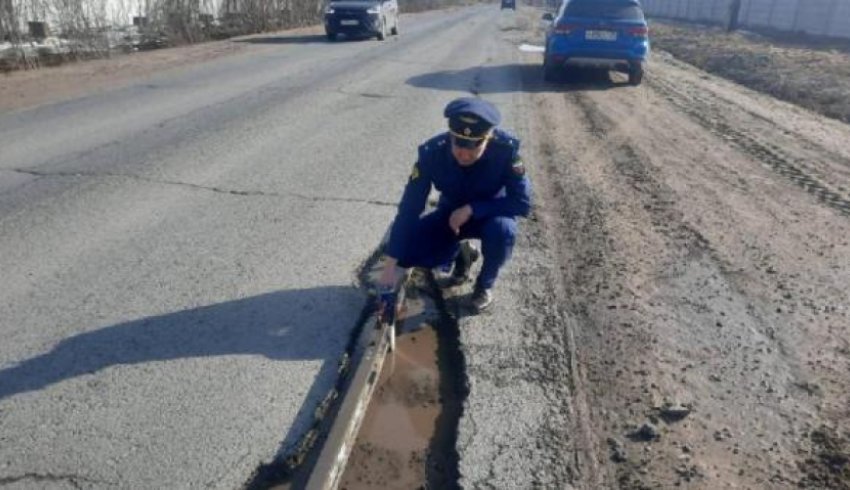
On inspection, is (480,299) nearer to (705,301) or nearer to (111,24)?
(705,301)

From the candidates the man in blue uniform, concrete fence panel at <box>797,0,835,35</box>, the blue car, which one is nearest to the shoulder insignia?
the man in blue uniform

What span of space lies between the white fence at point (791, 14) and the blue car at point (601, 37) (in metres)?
16.5

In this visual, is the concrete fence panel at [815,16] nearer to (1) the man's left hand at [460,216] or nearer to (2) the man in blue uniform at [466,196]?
(2) the man in blue uniform at [466,196]

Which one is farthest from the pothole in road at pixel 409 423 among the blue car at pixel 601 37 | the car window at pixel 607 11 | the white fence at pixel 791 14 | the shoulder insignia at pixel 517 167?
the white fence at pixel 791 14

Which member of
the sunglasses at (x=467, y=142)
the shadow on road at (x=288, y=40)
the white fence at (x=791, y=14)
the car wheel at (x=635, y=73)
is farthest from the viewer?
the white fence at (x=791, y=14)

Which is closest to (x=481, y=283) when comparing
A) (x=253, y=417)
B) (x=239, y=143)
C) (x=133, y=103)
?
(x=253, y=417)

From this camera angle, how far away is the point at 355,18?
2106 centimetres

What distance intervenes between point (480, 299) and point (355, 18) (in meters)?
19.0

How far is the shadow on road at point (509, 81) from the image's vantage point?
1173 centimetres

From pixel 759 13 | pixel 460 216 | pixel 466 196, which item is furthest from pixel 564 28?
pixel 759 13

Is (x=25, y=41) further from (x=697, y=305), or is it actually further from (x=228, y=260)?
(x=697, y=305)

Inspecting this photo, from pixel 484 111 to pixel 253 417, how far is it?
180 centimetres

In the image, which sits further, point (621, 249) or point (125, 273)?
point (621, 249)

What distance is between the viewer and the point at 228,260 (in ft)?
14.1
